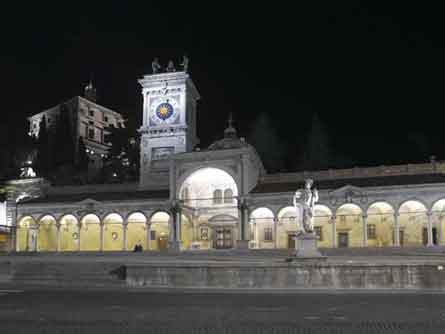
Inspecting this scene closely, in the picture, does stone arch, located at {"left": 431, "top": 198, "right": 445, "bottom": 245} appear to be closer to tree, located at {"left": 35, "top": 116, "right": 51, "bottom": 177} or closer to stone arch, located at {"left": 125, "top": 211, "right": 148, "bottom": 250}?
stone arch, located at {"left": 125, "top": 211, "right": 148, "bottom": 250}

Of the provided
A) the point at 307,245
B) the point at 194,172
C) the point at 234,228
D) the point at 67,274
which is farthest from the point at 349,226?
the point at 67,274

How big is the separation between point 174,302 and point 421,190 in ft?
89.3

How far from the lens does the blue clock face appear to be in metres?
56.5

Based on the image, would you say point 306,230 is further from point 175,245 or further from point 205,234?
point 205,234

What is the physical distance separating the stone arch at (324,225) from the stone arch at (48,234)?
2416cm

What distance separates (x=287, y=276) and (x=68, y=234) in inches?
1267

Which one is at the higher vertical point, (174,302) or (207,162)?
(207,162)

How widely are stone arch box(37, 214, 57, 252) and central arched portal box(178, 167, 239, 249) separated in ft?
41.1

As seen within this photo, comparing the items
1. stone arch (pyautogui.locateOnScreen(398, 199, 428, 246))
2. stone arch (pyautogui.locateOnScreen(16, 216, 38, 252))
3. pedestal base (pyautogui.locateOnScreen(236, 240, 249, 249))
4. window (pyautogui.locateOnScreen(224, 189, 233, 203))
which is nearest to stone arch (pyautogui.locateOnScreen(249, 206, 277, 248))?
pedestal base (pyautogui.locateOnScreen(236, 240, 249, 249))

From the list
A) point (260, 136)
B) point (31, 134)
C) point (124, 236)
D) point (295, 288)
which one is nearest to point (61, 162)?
point (31, 134)

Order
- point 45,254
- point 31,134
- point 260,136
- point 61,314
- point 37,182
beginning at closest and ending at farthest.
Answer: point 61,314, point 45,254, point 37,182, point 260,136, point 31,134

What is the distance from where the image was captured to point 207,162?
4500 centimetres

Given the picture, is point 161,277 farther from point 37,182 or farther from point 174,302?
point 37,182

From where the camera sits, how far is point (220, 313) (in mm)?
14742
